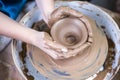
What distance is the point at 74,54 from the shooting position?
4.53 feet

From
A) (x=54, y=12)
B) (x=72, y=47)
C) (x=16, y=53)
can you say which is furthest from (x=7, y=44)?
(x=72, y=47)

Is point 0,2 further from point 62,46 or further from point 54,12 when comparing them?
point 62,46

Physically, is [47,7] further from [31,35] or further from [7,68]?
[7,68]

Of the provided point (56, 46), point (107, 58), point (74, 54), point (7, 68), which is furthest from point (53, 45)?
point (7, 68)

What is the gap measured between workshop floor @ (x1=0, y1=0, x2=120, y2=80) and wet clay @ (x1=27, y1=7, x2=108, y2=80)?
314mm

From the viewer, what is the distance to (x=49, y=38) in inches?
54.1

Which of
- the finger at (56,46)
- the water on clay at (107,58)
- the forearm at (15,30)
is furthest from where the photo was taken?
the water on clay at (107,58)

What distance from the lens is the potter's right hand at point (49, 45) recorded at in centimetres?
135

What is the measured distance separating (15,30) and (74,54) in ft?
1.18

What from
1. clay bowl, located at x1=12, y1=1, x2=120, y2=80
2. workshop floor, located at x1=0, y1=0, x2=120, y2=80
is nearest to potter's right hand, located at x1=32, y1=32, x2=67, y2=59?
clay bowl, located at x1=12, y1=1, x2=120, y2=80

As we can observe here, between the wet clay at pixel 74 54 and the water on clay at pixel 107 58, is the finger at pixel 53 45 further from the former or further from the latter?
the water on clay at pixel 107 58

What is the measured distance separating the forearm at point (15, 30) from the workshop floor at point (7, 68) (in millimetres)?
420

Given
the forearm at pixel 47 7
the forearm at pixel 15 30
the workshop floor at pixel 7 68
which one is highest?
the forearm at pixel 47 7

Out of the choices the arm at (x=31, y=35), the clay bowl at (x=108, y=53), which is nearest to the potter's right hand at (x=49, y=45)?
the arm at (x=31, y=35)
